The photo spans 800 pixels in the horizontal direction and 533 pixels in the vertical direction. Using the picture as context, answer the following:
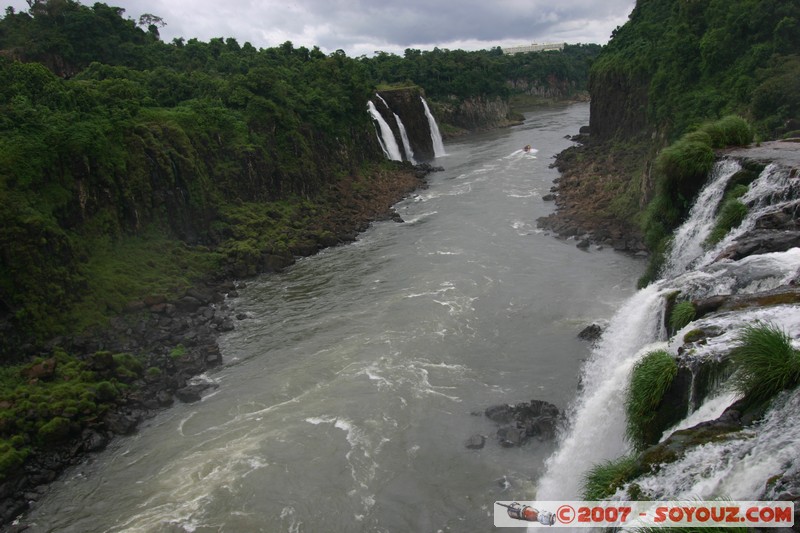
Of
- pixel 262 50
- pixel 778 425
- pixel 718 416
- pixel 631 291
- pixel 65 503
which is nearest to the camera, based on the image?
pixel 778 425

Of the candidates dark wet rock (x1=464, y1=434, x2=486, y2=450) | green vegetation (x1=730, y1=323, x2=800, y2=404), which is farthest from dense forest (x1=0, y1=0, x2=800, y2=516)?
green vegetation (x1=730, y1=323, x2=800, y2=404)

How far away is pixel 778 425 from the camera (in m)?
8.40

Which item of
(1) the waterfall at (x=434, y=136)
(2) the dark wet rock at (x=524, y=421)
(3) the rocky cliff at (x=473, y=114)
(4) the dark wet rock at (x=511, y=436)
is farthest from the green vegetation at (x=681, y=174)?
(3) the rocky cliff at (x=473, y=114)

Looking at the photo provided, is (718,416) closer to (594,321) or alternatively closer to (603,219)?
(594,321)

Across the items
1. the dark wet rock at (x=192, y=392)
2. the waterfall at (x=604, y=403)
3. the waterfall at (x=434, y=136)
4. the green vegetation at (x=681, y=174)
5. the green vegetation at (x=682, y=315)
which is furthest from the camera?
the waterfall at (x=434, y=136)

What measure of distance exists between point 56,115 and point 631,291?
2974 cm

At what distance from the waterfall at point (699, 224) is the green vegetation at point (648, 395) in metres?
9.30

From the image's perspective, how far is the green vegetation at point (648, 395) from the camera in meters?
11.2

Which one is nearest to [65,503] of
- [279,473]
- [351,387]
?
[279,473]

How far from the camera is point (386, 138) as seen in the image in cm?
6169

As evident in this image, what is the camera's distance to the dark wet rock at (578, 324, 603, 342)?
21703 mm

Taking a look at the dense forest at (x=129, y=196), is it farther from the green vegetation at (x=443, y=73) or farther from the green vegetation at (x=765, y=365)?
the green vegetation at (x=443, y=73)

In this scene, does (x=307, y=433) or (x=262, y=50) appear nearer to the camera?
(x=307, y=433)

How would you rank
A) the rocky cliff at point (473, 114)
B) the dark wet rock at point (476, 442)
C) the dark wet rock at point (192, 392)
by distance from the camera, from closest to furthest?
the dark wet rock at point (476, 442)
the dark wet rock at point (192, 392)
the rocky cliff at point (473, 114)
